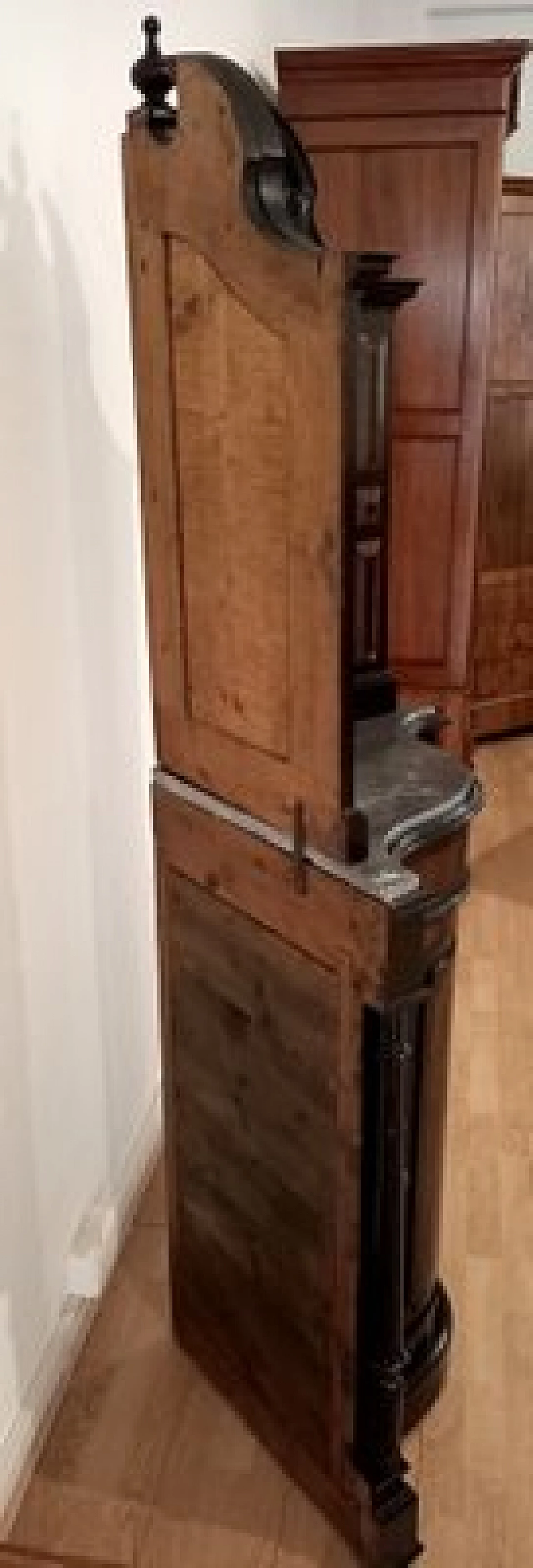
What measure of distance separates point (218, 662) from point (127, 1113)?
1139mm

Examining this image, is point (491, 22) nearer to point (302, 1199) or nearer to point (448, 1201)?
point (448, 1201)

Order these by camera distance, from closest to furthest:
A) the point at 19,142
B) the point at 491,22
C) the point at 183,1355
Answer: the point at 19,142 → the point at 183,1355 → the point at 491,22

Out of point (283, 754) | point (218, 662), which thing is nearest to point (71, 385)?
point (218, 662)

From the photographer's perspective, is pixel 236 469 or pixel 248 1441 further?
pixel 248 1441

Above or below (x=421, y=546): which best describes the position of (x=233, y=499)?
above

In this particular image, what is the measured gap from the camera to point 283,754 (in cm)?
144

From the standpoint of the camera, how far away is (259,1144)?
1707 millimetres

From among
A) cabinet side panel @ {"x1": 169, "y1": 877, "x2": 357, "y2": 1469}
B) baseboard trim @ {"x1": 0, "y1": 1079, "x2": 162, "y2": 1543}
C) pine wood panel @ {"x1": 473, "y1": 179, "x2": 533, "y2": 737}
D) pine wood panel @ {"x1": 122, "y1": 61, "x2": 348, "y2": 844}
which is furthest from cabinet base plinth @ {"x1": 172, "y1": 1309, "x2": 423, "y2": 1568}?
pine wood panel @ {"x1": 473, "y1": 179, "x2": 533, "y2": 737}

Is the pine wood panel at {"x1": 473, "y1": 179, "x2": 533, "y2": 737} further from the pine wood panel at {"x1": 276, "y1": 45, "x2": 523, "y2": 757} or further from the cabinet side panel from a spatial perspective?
the cabinet side panel

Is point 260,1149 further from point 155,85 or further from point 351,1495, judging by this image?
point 155,85

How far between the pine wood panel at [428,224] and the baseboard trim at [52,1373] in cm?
153

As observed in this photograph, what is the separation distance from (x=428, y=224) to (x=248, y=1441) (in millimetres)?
2522

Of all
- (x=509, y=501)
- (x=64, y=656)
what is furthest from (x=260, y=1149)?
(x=509, y=501)

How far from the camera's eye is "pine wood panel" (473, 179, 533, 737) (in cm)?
395
